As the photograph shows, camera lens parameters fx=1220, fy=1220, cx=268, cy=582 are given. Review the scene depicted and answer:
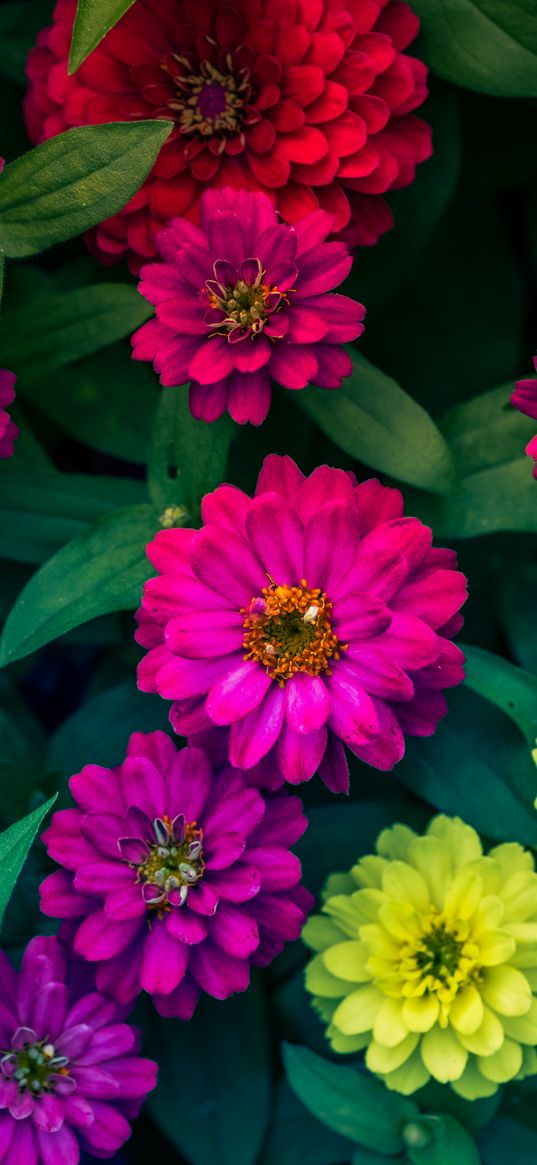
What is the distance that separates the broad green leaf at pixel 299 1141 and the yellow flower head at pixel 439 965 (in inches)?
5.8

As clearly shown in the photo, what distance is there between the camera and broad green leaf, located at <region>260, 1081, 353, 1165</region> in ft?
3.12

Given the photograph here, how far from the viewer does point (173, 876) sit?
781 mm

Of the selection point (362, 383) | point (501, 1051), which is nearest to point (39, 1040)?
point (501, 1051)

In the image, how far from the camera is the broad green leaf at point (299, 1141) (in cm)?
95

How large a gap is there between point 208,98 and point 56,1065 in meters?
0.68

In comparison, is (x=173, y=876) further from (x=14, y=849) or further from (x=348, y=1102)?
(x=348, y=1102)

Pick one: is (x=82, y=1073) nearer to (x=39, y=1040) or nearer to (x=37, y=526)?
(x=39, y=1040)

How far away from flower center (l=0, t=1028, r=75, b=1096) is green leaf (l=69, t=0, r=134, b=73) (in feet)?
2.05

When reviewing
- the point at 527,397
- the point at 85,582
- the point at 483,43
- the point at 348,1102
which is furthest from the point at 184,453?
the point at 348,1102

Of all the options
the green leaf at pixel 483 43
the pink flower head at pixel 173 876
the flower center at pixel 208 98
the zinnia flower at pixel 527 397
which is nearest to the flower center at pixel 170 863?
the pink flower head at pixel 173 876

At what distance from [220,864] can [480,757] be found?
249mm

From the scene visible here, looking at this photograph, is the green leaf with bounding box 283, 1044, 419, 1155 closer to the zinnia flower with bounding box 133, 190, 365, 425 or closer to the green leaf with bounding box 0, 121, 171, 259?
the zinnia flower with bounding box 133, 190, 365, 425

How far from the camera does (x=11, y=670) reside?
1076 mm

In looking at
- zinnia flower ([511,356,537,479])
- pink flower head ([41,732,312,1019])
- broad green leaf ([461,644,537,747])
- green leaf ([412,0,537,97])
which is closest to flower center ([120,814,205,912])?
pink flower head ([41,732,312,1019])
